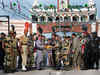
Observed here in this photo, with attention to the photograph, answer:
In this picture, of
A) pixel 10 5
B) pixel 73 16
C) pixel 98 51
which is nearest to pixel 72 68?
pixel 98 51

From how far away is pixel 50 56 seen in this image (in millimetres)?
8203

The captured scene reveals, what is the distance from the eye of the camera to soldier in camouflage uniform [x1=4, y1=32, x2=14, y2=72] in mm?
8000

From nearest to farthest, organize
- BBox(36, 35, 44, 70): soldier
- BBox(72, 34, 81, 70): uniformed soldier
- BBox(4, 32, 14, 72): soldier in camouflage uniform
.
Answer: BBox(4, 32, 14, 72): soldier in camouflage uniform → BBox(36, 35, 44, 70): soldier → BBox(72, 34, 81, 70): uniformed soldier

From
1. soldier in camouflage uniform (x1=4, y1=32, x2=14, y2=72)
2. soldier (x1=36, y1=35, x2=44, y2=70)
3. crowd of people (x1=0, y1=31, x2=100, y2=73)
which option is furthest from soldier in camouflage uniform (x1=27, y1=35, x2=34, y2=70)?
soldier in camouflage uniform (x1=4, y1=32, x2=14, y2=72)

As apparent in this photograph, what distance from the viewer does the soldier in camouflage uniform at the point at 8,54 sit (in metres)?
8.00

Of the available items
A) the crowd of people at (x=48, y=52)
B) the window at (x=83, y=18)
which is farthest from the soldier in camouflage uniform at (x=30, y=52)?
the window at (x=83, y=18)

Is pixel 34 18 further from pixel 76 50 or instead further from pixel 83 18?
pixel 76 50

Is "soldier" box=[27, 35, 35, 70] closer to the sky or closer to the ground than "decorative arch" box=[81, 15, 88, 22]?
closer to the ground

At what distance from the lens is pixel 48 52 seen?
819 centimetres

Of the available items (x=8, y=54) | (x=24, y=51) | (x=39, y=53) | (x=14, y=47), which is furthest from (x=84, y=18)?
(x=8, y=54)

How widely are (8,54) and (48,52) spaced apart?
3.73 feet

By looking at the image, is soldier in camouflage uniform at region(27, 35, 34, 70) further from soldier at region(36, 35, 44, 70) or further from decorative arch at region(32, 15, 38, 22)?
decorative arch at region(32, 15, 38, 22)

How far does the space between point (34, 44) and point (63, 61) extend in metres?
0.96

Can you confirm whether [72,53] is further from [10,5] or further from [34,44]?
[10,5]
